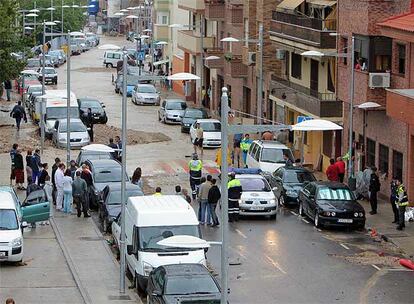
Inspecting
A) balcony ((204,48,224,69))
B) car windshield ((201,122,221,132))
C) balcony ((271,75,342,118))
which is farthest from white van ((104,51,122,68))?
car windshield ((201,122,221,132))

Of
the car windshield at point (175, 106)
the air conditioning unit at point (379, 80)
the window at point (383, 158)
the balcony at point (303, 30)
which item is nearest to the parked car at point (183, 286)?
the air conditioning unit at point (379, 80)

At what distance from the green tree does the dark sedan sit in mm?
26860

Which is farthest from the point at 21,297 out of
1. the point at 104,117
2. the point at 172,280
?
the point at 104,117

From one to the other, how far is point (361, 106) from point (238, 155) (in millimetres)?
10773

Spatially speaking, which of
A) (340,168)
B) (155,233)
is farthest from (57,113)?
(155,233)

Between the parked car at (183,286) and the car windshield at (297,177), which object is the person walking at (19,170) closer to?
the car windshield at (297,177)

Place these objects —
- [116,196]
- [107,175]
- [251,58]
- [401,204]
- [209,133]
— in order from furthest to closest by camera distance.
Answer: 1. [251,58]
2. [209,133]
3. [107,175]
4. [116,196]
5. [401,204]

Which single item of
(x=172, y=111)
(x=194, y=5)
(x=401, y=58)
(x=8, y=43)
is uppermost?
(x=194, y=5)

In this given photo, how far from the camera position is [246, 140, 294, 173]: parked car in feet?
160

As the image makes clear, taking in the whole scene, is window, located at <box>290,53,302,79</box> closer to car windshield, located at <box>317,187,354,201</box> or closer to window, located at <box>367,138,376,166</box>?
window, located at <box>367,138,376,166</box>

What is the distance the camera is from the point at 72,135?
194 ft

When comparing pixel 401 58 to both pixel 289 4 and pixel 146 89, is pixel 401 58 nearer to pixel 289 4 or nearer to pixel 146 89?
pixel 289 4

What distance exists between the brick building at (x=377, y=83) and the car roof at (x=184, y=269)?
58.4 ft

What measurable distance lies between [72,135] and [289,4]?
12.4 m
